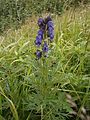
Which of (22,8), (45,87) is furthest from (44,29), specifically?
(22,8)

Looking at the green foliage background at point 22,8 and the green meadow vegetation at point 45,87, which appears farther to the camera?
the green foliage background at point 22,8

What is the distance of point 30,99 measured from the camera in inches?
78.1

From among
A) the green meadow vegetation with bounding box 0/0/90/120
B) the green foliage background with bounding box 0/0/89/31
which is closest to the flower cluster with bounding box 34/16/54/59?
the green meadow vegetation with bounding box 0/0/90/120

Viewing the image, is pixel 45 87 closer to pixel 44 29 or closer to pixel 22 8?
pixel 44 29

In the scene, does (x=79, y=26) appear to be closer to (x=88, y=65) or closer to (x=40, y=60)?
(x=88, y=65)

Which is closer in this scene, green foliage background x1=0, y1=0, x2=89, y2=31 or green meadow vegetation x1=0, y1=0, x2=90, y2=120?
green meadow vegetation x1=0, y1=0, x2=90, y2=120

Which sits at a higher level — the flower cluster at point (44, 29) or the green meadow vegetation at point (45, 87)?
the flower cluster at point (44, 29)

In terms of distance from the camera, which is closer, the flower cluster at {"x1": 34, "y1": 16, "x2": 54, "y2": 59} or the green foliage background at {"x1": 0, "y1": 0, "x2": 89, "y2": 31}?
the flower cluster at {"x1": 34, "y1": 16, "x2": 54, "y2": 59}

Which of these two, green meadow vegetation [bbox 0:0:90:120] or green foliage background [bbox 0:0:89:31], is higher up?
green foliage background [bbox 0:0:89:31]

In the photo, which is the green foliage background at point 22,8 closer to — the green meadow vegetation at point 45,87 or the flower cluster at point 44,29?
the green meadow vegetation at point 45,87

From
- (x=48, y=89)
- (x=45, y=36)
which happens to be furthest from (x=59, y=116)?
(x=45, y=36)

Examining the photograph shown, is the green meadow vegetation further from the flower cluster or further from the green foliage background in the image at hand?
the green foliage background

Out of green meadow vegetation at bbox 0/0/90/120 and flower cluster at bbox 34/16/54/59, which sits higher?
flower cluster at bbox 34/16/54/59

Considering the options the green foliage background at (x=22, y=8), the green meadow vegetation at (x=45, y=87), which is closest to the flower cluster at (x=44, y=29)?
the green meadow vegetation at (x=45, y=87)
